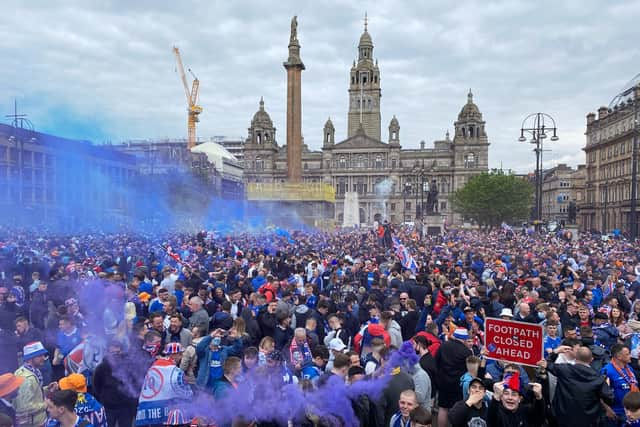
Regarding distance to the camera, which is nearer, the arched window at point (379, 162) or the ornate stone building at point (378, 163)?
the ornate stone building at point (378, 163)

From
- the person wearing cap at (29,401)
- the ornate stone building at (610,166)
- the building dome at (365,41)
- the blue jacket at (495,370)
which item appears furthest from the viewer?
the building dome at (365,41)

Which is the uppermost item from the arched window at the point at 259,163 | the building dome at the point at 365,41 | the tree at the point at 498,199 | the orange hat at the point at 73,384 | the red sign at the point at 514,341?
the building dome at the point at 365,41

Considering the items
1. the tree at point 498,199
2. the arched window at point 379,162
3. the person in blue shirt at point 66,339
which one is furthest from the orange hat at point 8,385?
the arched window at point 379,162

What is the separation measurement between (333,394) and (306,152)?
347 feet

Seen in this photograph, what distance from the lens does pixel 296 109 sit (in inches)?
1854

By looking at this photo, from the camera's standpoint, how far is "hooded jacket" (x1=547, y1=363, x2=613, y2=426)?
16.2 ft

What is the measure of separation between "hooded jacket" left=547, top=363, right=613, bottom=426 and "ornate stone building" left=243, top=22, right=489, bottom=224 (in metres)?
94.0

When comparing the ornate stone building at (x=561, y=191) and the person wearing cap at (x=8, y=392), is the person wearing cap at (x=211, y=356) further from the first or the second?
the ornate stone building at (x=561, y=191)

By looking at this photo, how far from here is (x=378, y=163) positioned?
104 m

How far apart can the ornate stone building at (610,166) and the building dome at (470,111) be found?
31.0 metres


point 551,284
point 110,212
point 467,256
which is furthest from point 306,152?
point 551,284

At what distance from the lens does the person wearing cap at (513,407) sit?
438cm

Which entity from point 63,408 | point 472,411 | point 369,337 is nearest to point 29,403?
point 63,408

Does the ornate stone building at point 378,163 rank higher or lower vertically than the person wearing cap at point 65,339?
higher
